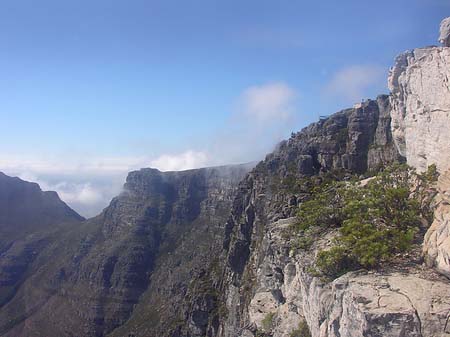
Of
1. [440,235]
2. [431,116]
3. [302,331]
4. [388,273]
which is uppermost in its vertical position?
[431,116]

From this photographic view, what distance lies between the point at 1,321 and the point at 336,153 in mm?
154020

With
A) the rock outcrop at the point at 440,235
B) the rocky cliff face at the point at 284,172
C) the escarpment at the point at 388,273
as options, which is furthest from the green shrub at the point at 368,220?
the rocky cliff face at the point at 284,172

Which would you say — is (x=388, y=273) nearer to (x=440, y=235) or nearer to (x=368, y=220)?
(x=440, y=235)

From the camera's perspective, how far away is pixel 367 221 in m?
39.0

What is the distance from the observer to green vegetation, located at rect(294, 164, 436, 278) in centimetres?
3394

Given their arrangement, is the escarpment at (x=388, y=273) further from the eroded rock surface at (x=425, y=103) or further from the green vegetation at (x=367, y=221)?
the green vegetation at (x=367, y=221)

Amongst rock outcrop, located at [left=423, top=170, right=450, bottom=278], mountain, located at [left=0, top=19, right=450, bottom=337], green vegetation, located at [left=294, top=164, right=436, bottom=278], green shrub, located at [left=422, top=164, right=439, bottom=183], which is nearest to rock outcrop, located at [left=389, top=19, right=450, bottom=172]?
mountain, located at [left=0, top=19, right=450, bottom=337]

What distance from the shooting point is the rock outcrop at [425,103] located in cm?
3900

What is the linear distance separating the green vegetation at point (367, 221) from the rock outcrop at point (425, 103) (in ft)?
7.35

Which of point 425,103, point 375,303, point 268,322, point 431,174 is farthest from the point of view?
point 268,322

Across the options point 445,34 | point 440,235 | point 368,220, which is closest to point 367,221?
point 368,220

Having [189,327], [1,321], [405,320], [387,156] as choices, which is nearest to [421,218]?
[405,320]

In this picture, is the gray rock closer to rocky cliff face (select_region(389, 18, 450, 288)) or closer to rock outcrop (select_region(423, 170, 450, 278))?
rocky cliff face (select_region(389, 18, 450, 288))

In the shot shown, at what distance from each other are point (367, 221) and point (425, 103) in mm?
12827
